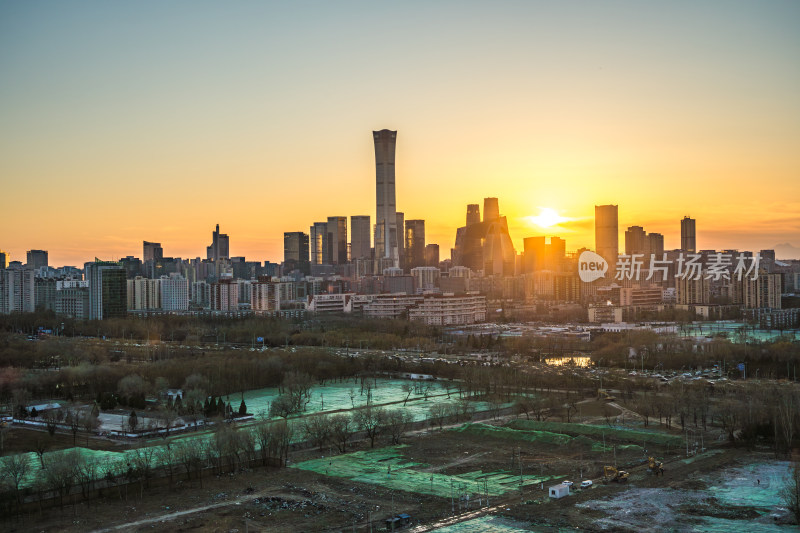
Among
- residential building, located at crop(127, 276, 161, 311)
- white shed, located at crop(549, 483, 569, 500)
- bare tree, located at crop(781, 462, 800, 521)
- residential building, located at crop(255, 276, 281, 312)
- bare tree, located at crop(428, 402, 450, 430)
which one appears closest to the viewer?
bare tree, located at crop(781, 462, 800, 521)

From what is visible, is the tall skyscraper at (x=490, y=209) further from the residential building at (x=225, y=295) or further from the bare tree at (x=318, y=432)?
the bare tree at (x=318, y=432)

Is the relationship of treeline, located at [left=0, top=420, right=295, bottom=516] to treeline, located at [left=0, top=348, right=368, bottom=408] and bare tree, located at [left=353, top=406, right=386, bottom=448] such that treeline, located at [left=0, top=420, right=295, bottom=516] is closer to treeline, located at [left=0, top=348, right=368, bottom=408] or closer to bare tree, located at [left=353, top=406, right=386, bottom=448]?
bare tree, located at [left=353, top=406, right=386, bottom=448]

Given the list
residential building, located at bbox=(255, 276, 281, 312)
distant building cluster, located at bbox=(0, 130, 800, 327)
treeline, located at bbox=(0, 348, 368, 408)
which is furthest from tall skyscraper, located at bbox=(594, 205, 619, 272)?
treeline, located at bbox=(0, 348, 368, 408)

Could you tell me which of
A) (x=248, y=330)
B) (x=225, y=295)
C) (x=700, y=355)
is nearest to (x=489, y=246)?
(x=225, y=295)

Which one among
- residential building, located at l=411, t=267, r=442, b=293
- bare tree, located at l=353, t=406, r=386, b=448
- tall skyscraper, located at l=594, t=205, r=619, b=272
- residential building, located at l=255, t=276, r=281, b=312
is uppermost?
tall skyscraper, located at l=594, t=205, r=619, b=272

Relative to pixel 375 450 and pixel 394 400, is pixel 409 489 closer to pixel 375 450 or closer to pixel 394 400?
pixel 375 450
